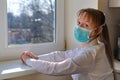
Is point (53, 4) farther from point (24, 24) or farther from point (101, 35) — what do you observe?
point (101, 35)

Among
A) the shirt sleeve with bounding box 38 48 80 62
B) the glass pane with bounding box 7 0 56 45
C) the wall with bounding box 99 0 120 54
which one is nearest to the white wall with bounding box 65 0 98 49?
the glass pane with bounding box 7 0 56 45

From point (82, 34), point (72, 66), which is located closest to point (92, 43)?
point (82, 34)

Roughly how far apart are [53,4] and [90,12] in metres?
0.61

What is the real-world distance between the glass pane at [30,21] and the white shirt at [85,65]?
378 mm

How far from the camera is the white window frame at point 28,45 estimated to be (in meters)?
1.50

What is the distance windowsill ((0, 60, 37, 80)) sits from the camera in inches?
51.1

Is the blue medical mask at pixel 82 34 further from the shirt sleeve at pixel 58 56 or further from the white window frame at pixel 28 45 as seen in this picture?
the white window frame at pixel 28 45

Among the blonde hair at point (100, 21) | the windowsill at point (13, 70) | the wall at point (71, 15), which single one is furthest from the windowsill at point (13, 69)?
the blonde hair at point (100, 21)

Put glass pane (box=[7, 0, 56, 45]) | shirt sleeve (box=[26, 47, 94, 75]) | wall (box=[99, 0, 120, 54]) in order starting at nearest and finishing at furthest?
shirt sleeve (box=[26, 47, 94, 75])
glass pane (box=[7, 0, 56, 45])
wall (box=[99, 0, 120, 54])

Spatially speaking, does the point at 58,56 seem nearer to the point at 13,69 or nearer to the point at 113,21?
the point at 13,69

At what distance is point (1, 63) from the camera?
4.90 feet

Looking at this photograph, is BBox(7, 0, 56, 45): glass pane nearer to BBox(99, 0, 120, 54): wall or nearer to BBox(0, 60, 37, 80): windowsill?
BBox(0, 60, 37, 80): windowsill

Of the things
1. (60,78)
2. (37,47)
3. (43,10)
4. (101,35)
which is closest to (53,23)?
(43,10)

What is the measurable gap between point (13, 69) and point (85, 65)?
51 centimetres
